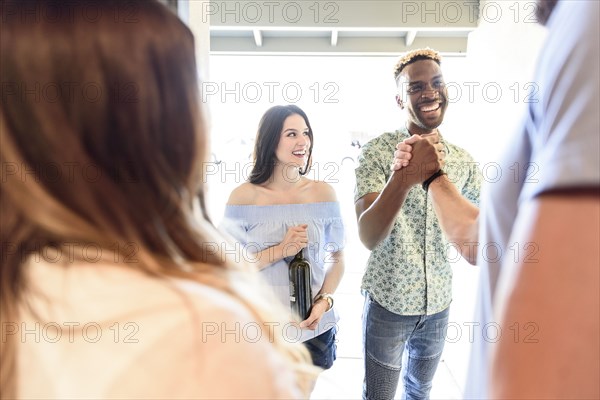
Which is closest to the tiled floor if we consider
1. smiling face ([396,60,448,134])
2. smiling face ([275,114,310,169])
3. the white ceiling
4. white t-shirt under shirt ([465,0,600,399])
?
smiling face ([275,114,310,169])

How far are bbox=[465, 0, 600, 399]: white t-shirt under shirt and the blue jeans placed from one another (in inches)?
36.9

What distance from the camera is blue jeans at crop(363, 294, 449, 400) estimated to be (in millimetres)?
1334

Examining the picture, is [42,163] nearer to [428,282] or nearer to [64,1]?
[64,1]

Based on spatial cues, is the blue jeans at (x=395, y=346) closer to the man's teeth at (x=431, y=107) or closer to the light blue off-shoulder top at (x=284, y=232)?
the light blue off-shoulder top at (x=284, y=232)

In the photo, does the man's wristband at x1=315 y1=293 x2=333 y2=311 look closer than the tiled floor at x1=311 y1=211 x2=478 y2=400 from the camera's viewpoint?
Yes

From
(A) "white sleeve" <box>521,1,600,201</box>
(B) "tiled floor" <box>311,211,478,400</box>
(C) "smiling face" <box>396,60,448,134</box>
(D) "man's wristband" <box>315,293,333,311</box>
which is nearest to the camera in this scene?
(A) "white sleeve" <box>521,1,600,201</box>

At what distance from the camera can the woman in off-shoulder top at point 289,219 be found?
132 centimetres

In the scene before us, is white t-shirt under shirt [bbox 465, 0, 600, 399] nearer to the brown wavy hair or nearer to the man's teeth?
the brown wavy hair

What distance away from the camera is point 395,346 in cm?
134

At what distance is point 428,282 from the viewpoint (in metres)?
1.31

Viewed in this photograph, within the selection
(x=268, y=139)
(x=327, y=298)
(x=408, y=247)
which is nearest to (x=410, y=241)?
(x=408, y=247)

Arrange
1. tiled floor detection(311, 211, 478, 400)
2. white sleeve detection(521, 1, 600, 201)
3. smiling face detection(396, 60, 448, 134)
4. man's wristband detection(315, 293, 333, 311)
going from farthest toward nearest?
tiled floor detection(311, 211, 478, 400)
man's wristband detection(315, 293, 333, 311)
smiling face detection(396, 60, 448, 134)
white sleeve detection(521, 1, 600, 201)

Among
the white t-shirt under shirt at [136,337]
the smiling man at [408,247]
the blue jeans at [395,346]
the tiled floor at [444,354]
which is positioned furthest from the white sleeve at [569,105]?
the tiled floor at [444,354]

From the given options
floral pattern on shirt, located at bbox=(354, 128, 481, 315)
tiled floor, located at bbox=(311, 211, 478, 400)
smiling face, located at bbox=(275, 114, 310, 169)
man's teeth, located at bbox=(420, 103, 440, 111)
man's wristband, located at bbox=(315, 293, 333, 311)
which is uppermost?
man's teeth, located at bbox=(420, 103, 440, 111)
